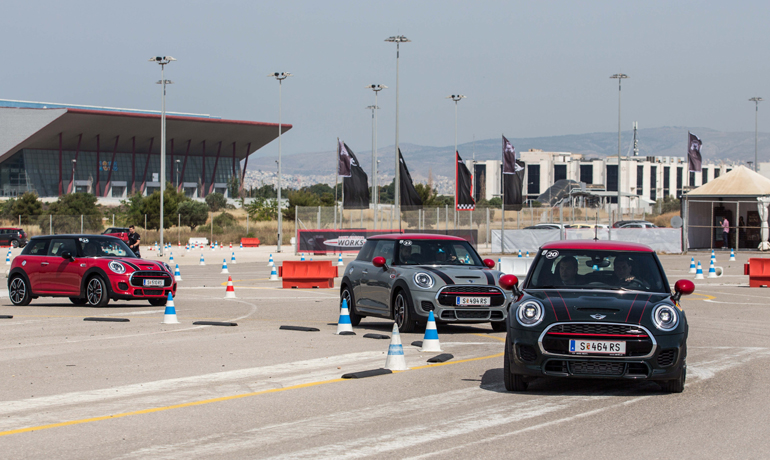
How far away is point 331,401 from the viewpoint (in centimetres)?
831

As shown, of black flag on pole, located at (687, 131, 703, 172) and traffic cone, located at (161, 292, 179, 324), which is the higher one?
black flag on pole, located at (687, 131, 703, 172)

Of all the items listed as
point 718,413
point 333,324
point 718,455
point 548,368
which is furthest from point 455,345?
point 718,455

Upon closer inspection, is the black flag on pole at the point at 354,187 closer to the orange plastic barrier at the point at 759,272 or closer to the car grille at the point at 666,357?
the orange plastic barrier at the point at 759,272

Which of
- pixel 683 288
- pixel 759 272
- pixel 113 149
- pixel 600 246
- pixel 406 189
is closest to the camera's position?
pixel 683 288

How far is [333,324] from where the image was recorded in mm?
15406

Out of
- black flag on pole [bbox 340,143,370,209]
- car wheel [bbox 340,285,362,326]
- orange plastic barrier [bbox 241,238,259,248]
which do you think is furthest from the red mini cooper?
orange plastic barrier [bbox 241,238,259,248]

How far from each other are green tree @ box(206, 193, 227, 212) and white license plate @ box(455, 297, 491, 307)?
351 ft

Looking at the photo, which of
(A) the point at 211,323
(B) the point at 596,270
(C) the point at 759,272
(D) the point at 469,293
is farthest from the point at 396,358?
(C) the point at 759,272

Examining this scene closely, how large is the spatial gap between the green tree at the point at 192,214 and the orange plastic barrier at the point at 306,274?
59700 millimetres

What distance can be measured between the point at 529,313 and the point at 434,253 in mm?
6428

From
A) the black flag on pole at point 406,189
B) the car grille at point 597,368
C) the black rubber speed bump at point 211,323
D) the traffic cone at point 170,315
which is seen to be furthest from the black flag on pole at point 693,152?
the car grille at point 597,368

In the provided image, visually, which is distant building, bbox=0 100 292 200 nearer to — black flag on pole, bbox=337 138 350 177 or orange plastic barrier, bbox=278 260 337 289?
black flag on pole, bbox=337 138 350 177

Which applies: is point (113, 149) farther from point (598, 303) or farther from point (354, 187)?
point (598, 303)

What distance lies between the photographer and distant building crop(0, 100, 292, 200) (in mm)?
108750
